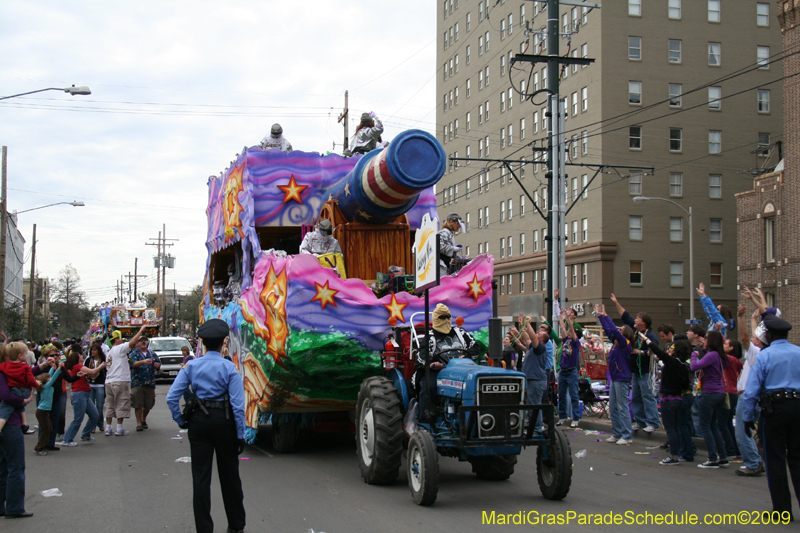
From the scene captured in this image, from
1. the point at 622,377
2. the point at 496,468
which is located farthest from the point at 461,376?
the point at 622,377

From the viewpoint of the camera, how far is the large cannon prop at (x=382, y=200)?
9.42m

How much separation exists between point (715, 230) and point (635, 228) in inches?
216

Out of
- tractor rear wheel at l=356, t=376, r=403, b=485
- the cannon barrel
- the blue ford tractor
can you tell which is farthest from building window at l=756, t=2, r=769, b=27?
tractor rear wheel at l=356, t=376, r=403, b=485

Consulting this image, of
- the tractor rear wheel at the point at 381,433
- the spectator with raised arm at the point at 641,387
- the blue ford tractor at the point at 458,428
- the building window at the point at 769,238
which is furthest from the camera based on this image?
the building window at the point at 769,238

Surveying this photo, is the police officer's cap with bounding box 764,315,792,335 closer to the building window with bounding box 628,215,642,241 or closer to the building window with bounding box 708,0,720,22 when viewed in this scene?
the building window with bounding box 628,215,642,241

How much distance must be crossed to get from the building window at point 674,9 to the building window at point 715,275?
50.5ft

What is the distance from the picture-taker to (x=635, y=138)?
152 ft

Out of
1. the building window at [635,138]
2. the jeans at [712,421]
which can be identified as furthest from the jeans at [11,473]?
the building window at [635,138]

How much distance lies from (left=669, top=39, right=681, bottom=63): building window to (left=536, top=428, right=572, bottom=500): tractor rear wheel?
4462 centimetres

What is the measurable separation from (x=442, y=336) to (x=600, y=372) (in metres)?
12.2

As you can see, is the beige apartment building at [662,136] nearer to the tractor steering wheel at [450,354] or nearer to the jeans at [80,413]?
the jeans at [80,413]

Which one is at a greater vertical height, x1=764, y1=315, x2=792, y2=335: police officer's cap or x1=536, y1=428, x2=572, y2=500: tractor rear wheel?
x1=764, y1=315, x2=792, y2=335: police officer's cap

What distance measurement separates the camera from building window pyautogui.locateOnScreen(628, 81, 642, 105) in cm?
4598

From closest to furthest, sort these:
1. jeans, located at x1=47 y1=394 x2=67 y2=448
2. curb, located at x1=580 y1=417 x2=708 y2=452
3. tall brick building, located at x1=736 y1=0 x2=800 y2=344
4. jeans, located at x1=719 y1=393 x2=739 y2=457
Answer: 1. jeans, located at x1=719 y1=393 x2=739 y2=457
2. curb, located at x1=580 y1=417 x2=708 y2=452
3. jeans, located at x1=47 y1=394 x2=67 y2=448
4. tall brick building, located at x1=736 y1=0 x2=800 y2=344
